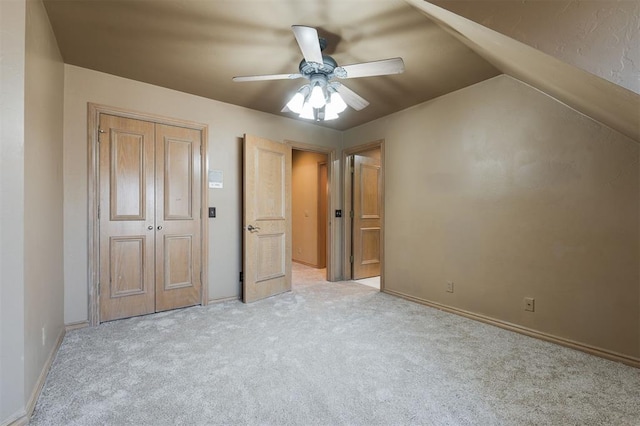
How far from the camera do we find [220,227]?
3400mm

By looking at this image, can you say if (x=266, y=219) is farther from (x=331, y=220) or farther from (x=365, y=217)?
(x=365, y=217)

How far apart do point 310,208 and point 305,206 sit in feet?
0.61

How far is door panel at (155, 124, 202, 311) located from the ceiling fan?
1286 mm

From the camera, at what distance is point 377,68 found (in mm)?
1972

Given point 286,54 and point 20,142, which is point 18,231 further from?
point 286,54

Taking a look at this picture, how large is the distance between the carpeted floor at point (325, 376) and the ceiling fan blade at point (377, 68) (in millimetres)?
2001

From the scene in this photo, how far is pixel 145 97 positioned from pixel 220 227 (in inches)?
60.9

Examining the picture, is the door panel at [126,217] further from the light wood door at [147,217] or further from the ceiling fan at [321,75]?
the ceiling fan at [321,75]

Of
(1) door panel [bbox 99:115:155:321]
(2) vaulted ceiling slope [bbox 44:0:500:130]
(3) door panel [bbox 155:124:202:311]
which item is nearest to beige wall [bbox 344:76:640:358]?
(2) vaulted ceiling slope [bbox 44:0:500:130]

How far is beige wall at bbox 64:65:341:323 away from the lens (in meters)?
2.57

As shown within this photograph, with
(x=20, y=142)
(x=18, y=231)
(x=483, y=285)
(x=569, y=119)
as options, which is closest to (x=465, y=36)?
(x=569, y=119)

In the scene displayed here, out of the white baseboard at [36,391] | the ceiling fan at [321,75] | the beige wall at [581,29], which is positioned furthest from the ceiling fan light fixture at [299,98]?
the white baseboard at [36,391]

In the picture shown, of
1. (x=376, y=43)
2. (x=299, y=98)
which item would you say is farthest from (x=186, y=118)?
(x=376, y=43)

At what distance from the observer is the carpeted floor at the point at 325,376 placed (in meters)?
1.47
